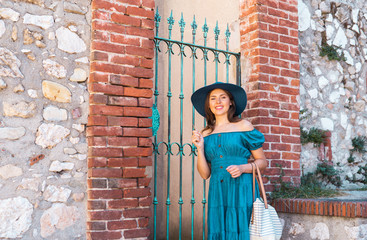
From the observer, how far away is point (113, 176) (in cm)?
336

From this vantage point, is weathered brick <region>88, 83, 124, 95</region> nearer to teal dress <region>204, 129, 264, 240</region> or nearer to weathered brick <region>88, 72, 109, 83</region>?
weathered brick <region>88, 72, 109, 83</region>

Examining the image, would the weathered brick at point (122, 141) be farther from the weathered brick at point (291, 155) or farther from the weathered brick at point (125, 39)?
the weathered brick at point (291, 155)

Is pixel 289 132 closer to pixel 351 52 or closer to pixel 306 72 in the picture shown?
pixel 306 72

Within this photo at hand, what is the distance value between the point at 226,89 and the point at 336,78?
221 cm

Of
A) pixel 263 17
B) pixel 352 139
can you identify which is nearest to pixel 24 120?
pixel 263 17

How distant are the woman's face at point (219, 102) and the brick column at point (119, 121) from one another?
1.71ft

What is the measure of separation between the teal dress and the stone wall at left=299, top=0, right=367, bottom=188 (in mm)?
1626

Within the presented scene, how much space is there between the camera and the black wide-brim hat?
136 inches

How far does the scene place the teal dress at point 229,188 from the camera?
10.6 ft

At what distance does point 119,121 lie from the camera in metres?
3.41

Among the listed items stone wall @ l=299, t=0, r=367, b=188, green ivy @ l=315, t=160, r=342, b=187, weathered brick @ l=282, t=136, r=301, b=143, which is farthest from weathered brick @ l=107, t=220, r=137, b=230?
green ivy @ l=315, t=160, r=342, b=187

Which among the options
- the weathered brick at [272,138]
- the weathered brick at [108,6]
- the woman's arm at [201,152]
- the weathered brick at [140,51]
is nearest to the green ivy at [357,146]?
the weathered brick at [272,138]

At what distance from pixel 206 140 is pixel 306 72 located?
6.58ft

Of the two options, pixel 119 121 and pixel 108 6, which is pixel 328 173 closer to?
pixel 119 121
